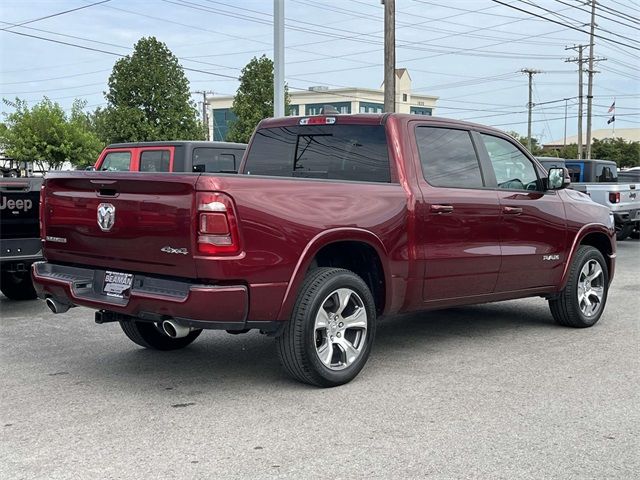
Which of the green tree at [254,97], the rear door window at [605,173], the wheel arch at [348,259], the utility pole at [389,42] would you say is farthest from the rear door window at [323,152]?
the green tree at [254,97]

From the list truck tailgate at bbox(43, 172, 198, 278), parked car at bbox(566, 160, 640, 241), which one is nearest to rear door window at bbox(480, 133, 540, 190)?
truck tailgate at bbox(43, 172, 198, 278)

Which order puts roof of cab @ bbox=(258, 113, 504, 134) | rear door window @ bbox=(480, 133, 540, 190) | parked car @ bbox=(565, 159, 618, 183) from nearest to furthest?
1. roof of cab @ bbox=(258, 113, 504, 134)
2. rear door window @ bbox=(480, 133, 540, 190)
3. parked car @ bbox=(565, 159, 618, 183)

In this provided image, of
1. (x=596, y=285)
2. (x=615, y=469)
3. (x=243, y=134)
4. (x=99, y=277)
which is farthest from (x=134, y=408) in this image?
(x=243, y=134)

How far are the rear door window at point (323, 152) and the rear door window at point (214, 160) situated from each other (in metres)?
4.10

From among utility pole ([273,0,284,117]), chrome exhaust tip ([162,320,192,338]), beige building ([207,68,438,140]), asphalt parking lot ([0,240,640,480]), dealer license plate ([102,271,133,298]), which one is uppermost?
beige building ([207,68,438,140])

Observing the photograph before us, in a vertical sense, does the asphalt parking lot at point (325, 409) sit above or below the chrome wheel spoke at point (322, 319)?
below

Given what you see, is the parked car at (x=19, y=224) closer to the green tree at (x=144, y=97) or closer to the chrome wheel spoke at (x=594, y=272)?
the chrome wheel spoke at (x=594, y=272)

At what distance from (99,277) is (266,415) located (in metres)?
1.52

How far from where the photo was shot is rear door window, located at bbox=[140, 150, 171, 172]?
10.9 m

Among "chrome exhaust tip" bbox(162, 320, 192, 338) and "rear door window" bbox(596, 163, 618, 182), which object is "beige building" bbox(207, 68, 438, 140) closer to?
"rear door window" bbox(596, 163, 618, 182)

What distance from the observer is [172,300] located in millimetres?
4652

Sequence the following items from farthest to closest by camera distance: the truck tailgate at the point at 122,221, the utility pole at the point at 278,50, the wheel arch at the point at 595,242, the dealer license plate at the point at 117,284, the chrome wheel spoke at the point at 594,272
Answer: the utility pole at the point at 278,50, the chrome wheel spoke at the point at 594,272, the wheel arch at the point at 595,242, the dealer license plate at the point at 117,284, the truck tailgate at the point at 122,221

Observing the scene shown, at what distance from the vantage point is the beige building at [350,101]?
346ft

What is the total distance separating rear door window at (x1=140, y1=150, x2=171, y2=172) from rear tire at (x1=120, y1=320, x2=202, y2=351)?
4833mm
